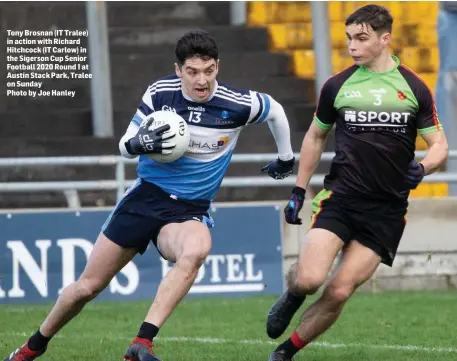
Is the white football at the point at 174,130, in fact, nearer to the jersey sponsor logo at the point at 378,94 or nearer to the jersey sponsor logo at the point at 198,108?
the jersey sponsor logo at the point at 198,108

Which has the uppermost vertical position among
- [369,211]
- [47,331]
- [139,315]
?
[369,211]

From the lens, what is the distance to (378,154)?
736 centimetres

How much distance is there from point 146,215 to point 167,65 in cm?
777

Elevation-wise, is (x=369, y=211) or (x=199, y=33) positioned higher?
(x=199, y=33)

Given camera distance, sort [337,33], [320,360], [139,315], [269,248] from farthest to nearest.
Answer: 1. [337,33]
2. [269,248]
3. [139,315]
4. [320,360]

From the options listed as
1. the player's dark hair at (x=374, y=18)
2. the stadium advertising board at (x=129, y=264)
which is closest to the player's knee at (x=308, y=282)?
the player's dark hair at (x=374, y=18)

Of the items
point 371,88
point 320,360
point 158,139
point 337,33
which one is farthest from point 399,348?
point 337,33

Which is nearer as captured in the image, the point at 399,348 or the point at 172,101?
the point at 172,101

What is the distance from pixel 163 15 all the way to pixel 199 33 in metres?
8.67

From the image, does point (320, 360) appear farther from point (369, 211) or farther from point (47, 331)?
point (47, 331)

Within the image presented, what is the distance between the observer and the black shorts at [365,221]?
24.2 ft

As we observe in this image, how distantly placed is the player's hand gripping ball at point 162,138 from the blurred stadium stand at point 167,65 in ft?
19.6

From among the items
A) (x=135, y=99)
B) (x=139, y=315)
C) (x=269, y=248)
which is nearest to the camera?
(x=139, y=315)

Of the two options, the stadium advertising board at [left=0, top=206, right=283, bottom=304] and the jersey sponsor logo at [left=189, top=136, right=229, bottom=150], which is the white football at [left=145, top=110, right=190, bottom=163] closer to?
the jersey sponsor logo at [left=189, top=136, right=229, bottom=150]
